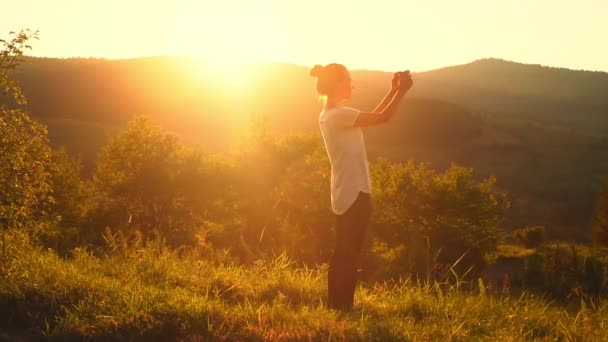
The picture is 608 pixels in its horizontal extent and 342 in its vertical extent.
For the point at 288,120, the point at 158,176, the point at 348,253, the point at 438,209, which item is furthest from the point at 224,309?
the point at 288,120

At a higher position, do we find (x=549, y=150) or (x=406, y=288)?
(x=406, y=288)

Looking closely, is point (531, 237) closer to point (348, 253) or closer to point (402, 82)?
point (348, 253)

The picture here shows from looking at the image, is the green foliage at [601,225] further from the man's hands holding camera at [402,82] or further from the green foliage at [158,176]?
the man's hands holding camera at [402,82]

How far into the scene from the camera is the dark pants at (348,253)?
463cm

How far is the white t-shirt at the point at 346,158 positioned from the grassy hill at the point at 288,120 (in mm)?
65416

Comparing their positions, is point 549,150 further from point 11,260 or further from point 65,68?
point 11,260

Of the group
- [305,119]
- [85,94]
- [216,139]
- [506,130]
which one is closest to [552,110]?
[506,130]

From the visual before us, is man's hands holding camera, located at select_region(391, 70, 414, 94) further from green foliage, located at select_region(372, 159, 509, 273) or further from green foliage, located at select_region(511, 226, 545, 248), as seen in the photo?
green foliage, located at select_region(511, 226, 545, 248)

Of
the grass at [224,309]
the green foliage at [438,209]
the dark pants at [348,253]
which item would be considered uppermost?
the dark pants at [348,253]

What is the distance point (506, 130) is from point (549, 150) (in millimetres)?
11422

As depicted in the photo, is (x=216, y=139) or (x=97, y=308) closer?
(x=97, y=308)

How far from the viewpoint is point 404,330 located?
3.97 meters

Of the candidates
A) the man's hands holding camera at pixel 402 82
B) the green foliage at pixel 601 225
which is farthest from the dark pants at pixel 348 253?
the green foliage at pixel 601 225

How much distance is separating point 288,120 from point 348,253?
95645 millimetres
